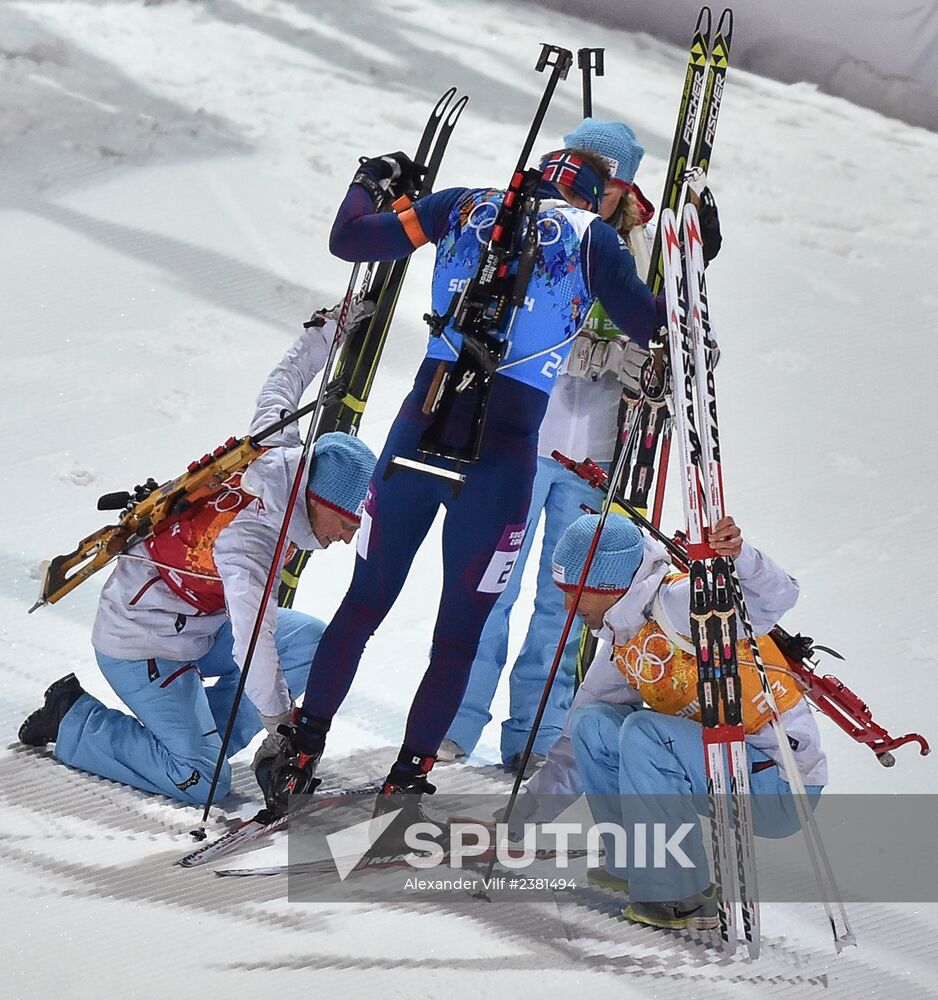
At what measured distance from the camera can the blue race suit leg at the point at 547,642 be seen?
3602mm

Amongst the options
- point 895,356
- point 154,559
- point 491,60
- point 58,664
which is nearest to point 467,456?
point 154,559

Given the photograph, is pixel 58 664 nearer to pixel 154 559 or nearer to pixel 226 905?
pixel 154 559

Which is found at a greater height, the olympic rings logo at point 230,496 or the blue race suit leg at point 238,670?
the olympic rings logo at point 230,496

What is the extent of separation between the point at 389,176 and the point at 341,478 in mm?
661

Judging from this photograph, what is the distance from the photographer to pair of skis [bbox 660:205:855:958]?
9.07 ft

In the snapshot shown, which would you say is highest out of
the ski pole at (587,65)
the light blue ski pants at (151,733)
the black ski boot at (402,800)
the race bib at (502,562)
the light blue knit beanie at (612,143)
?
the ski pole at (587,65)

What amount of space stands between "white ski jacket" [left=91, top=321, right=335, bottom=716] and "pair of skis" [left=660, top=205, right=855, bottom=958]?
2.91ft

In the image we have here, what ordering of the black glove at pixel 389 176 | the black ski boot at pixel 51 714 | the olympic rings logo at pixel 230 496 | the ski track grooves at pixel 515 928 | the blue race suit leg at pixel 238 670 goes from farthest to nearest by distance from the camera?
1. the blue race suit leg at pixel 238 670
2. the black ski boot at pixel 51 714
3. the olympic rings logo at pixel 230 496
4. the black glove at pixel 389 176
5. the ski track grooves at pixel 515 928

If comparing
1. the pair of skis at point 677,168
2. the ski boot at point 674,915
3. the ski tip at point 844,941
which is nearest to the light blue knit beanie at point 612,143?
the pair of skis at point 677,168

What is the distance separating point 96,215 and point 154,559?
3093mm

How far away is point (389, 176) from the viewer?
3271 mm

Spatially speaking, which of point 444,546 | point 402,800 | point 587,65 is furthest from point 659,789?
point 587,65

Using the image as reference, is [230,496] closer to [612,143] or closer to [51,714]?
[51,714]

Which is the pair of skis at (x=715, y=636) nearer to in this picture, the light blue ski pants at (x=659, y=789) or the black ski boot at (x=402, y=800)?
the light blue ski pants at (x=659, y=789)
